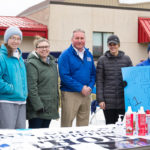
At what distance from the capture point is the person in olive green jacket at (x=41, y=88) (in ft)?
13.2

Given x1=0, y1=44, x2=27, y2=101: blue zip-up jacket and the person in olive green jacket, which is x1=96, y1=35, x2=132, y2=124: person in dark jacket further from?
x1=0, y1=44, x2=27, y2=101: blue zip-up jacket

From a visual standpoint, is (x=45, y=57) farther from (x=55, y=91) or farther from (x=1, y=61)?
(x=1, y=61)

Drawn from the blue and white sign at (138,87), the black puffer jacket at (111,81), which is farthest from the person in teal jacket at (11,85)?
the blue and white sign at (138,87)

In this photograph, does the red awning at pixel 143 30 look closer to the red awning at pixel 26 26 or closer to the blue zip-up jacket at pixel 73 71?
the red awning at pixel 26 26

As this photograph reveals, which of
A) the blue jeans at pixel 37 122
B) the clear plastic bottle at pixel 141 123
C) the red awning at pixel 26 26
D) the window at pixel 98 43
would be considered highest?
the red awning at pixel 26 26

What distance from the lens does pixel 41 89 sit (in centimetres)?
412

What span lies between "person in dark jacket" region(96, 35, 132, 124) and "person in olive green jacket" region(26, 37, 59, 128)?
0.66 m

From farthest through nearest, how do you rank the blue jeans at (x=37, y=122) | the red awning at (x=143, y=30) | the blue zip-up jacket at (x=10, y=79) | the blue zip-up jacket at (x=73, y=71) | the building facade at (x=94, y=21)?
the red awning at (x=143, y=30) → the building facade at (x=94, y=21) → the blue zip-up jacket at (x=73, y=71) → the blue jeans at (x=37, y=122) → the blue zip-up jacket at (x=10, y=79)

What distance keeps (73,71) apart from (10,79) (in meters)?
1.09

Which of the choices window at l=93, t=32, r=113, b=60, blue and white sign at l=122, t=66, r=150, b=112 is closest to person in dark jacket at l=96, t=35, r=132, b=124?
blue and white sign at l=122, t=66, r=150, b=112

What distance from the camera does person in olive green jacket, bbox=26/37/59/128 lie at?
4.01 m

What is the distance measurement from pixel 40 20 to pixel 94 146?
1482cm

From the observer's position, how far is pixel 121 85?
171 inches

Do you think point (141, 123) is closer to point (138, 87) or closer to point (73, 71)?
point (138, 87)
